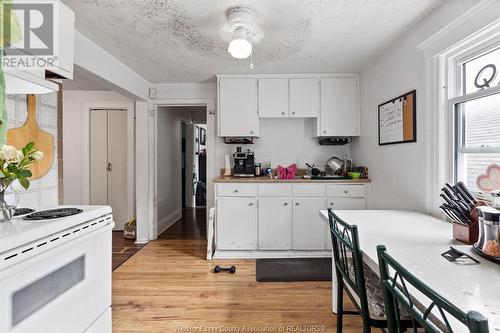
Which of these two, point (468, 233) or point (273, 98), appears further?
point (273, 98)

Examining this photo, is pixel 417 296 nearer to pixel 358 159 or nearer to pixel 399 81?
pixel 399 81

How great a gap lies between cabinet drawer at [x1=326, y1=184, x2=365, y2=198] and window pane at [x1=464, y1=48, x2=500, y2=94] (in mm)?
1448

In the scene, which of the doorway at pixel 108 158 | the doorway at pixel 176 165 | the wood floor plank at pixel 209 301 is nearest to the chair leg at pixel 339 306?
the wood floor plank at pixel 209 301

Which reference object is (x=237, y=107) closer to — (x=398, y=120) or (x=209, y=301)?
(x=398, y=120)

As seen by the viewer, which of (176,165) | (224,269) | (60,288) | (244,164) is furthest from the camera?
(176,165)

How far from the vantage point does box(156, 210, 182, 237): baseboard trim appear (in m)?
3.80

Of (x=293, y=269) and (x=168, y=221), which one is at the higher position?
(x=168, y=221)

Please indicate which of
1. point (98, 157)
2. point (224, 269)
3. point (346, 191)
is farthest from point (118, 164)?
point (346, 191)

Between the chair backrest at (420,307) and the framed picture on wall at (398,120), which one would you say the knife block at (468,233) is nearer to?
the chair backrest at (420,307)

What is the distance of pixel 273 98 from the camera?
307cm

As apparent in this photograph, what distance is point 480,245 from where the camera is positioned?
101 centimetres

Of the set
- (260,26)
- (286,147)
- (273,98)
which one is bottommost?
(286,147)

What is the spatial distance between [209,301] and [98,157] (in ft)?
9.82

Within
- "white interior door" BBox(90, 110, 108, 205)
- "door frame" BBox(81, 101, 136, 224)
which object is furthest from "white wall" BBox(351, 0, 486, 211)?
"white interior door" BBox(90, 110, 108, 205)
